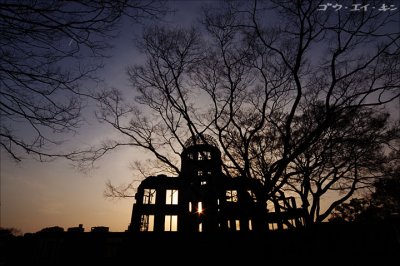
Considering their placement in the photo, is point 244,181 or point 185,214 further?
point 185,214

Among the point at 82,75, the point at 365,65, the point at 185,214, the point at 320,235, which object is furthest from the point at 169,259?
the point at 185,214

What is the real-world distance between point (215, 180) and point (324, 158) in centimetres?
681

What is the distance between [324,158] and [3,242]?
83.2 feet

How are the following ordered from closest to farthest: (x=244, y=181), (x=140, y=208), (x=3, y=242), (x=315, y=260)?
1. (x=315, y=260)
2. (x=244, y=181)
3. (x=3, y=242)
4. (x=140, y=208)

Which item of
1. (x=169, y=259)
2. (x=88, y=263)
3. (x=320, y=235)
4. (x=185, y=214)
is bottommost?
(x=88, y=263)

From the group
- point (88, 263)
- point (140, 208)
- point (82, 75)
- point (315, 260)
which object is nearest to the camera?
point (82, 75)

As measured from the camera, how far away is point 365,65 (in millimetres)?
10344

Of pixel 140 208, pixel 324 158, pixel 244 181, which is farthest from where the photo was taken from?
pixel 140 208

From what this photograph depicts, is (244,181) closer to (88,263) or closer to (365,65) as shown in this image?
(365,65)

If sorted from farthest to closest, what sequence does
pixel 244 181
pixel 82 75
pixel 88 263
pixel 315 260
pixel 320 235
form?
pixel 88 263, pixel 244 181, pixel 320 235, pixel 315 260, pixel 82 75

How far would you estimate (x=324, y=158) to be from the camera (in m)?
13.9

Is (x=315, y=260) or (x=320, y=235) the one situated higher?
(x=320, y=235)

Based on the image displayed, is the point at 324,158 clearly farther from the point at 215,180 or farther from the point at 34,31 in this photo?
the point at 34,31

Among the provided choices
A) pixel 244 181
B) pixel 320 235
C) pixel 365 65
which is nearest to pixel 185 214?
pixel 244 181
